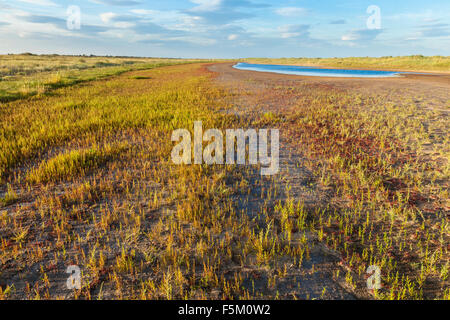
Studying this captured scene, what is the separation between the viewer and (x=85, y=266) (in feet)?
10.6

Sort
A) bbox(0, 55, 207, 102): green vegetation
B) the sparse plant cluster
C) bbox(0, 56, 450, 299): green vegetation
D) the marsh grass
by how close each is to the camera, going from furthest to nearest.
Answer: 1. bbox(0, 55, 207, 102): green vegetation
2. the marsh grass
3. the sparse plant cluster
4. bbox(0, 56, 450, 299): green vegetation

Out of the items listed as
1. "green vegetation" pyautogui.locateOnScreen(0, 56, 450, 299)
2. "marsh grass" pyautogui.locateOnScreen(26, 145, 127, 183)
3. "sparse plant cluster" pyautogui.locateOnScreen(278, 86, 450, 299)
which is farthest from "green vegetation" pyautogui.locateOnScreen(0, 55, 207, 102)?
"sparse plant cluster" pyautogui.locateOnScreen(278, 86, 450, 299)

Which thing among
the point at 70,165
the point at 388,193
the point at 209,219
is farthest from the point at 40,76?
the point at 388,193

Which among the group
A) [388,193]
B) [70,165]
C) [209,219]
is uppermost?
[70,165]

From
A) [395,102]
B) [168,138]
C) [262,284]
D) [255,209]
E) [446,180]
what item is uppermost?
[395,102]

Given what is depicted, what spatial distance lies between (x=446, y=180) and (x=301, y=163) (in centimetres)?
332

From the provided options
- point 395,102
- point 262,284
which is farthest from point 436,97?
point 262,284

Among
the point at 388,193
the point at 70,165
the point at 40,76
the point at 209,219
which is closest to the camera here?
the point at 209,219

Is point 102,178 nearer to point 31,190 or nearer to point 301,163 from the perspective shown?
point 31,190

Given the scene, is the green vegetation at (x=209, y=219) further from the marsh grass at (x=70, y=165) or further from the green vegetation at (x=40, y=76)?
the green vegetation at (x=40, y=76)

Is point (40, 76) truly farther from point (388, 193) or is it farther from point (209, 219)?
point (388, 193)

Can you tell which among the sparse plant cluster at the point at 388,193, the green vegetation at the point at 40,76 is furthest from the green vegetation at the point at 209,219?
the green vegetation at the point at 40,76

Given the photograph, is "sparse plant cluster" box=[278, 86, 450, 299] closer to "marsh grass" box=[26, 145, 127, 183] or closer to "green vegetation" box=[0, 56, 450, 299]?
"green vegetation" box=[0, 56, 450, 299]

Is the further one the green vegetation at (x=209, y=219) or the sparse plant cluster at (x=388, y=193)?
the sparse plant cluster at (x=388, y=193)
